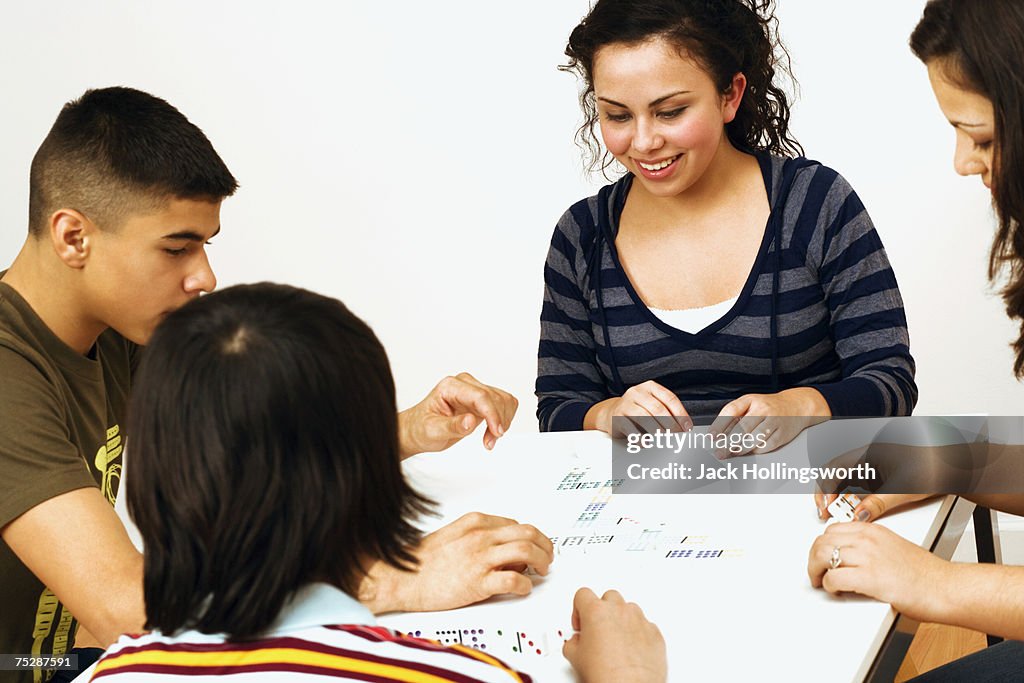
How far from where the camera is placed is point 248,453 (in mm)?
782

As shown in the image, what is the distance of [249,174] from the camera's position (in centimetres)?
304

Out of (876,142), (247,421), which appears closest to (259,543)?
(247,421)

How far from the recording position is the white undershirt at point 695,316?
1800 millimetres

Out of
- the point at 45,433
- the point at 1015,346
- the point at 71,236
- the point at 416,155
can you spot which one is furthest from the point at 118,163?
the point at 416,155

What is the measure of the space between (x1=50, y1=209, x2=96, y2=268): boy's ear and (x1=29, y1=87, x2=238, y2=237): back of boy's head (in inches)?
0.6

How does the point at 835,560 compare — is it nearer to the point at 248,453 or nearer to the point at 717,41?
the point at 248,453

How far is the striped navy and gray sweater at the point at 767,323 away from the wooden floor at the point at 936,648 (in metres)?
0.94

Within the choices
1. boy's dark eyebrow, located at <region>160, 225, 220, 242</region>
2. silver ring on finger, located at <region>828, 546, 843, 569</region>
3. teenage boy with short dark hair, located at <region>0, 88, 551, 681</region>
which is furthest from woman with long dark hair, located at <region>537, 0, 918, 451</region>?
boy's dark eyebrow, located at <region>160, 225, 220, 242</region>

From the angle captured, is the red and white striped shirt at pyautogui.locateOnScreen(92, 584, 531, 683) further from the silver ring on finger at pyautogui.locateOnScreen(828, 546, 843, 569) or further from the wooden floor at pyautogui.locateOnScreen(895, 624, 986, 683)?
the wooden floor at pyautogui.locateOnScreen(895, 624, 986, 683)

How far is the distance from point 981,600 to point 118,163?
1110mm

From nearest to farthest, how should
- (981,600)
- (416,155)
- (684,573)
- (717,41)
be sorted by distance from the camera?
(981,600) → (684,573) → (717,41) → (416,155)

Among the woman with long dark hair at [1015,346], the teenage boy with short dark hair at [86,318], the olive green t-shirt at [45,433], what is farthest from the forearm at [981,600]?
the olive green t-shirt at [45,433]

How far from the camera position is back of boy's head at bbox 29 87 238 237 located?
142 centimetres

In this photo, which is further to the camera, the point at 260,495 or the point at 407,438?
the point at 407,438
